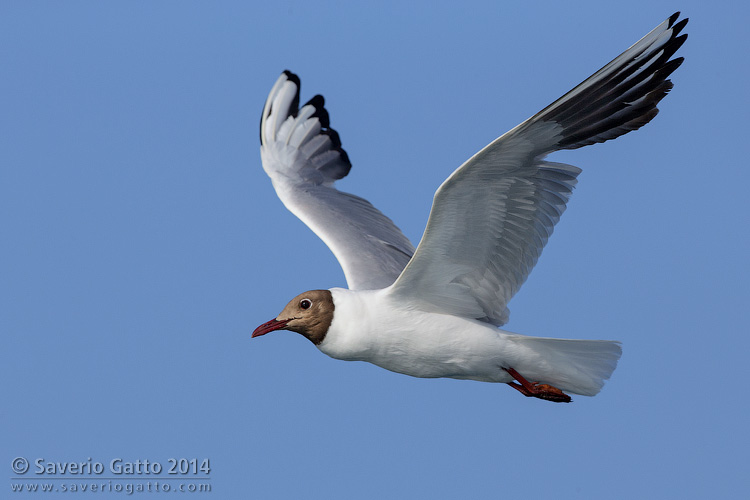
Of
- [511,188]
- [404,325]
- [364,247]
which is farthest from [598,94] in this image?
[364,247]

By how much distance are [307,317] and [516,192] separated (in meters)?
1.67

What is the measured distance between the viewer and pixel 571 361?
682 cm

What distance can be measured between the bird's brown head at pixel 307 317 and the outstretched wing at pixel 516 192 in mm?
520

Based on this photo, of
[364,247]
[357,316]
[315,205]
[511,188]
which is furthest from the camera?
[315,205]

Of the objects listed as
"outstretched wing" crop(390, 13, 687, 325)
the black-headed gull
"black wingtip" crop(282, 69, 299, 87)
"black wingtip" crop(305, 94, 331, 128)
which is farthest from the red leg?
"black wingtip" crop(282, 69, 299, 87)

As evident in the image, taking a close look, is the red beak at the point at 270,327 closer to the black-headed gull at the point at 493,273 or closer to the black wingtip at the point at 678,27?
the black-headed gull at the point at 493,273

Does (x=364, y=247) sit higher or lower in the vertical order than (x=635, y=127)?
lower

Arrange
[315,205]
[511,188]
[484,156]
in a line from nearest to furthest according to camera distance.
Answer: [484,156] < [511,188] < [315,205]

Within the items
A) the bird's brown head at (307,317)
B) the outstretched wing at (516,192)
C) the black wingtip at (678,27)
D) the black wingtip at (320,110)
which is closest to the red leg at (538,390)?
the outstretched wing at (516,192)

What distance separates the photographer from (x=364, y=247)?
8219 millimetres

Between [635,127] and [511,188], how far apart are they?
83 cm

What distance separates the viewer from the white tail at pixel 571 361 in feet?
22.1

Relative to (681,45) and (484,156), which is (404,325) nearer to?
(484,156)

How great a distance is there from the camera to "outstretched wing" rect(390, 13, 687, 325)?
19.2ft
